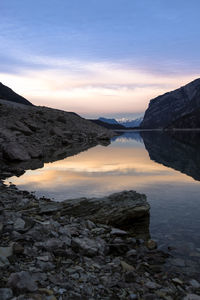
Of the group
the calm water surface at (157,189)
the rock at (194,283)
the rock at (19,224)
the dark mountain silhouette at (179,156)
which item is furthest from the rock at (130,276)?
the dark mountain silhouette at (179,156)

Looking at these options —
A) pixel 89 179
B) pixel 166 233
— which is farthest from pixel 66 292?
pixel 89 179

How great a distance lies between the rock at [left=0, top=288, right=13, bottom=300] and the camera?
532cm

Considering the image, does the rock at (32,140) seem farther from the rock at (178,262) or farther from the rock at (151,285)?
the rock at (151,285)

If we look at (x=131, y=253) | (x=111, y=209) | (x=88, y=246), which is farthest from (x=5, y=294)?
(x=111, y=209)

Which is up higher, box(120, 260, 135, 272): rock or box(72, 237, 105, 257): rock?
box(72, 237, 105, 257): rock

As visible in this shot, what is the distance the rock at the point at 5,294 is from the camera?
5324 mm

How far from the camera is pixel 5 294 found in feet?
17.7

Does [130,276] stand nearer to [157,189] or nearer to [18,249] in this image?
[18,249]

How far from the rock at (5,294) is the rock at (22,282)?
0.16 meters

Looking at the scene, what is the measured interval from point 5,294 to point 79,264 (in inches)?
98.3

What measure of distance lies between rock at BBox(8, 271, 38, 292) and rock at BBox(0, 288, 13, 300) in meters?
0.16

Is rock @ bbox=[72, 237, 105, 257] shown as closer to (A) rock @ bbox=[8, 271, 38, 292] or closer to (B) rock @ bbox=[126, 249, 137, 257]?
(B) rock @ bbox=[126, 249, 137, 257]

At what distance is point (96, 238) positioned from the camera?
31.1 ft

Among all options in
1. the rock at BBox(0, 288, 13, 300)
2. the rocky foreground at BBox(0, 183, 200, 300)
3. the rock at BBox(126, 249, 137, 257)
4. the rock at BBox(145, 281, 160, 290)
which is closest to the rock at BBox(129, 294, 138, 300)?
the rocky foreground at BBox(0, 183, 200, 300)
